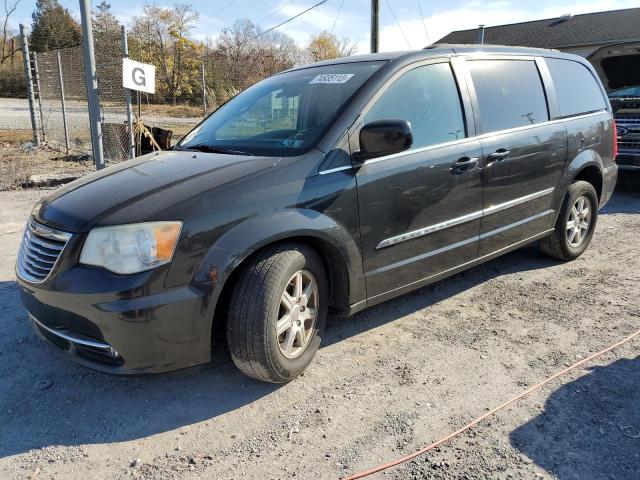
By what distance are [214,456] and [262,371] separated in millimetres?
497

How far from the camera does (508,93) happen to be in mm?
4098

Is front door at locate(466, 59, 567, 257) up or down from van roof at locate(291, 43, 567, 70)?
down

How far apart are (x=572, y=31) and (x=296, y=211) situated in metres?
32.5

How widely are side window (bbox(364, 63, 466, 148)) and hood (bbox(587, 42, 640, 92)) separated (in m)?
5.82

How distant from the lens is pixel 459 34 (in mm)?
35156

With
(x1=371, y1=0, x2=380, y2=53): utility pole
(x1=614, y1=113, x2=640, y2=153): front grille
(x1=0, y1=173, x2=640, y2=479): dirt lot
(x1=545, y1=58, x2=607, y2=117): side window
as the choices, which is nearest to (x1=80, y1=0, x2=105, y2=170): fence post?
(x1=0, y1=173, x2=640, y2=479): dirt lot

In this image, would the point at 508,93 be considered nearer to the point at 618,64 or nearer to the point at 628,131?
the point at 628,131

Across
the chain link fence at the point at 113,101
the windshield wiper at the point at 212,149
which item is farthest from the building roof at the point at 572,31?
the windshield wiper at the point at 212,149

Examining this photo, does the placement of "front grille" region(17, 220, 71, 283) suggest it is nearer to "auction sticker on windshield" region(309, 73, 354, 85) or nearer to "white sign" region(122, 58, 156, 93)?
"auction sticker on windshield" region(309, 73, 354, 85)

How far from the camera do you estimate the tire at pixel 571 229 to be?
4.71 metres

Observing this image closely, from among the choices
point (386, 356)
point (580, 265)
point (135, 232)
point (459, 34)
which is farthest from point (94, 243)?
point (459, 34)

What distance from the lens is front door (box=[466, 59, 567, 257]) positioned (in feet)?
12.7

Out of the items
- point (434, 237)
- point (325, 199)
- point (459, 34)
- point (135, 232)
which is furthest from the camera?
point (459, 34)

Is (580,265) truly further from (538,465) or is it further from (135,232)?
(135,232)
